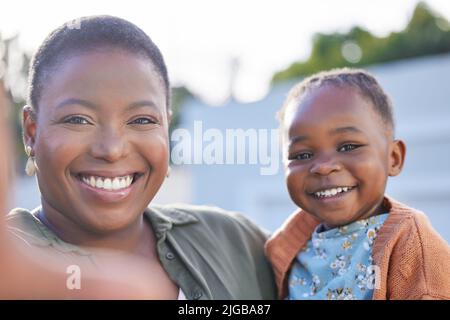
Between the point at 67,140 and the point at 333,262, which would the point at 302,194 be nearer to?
the point at 333,262

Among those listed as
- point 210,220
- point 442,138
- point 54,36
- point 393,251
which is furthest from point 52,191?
point 442,138

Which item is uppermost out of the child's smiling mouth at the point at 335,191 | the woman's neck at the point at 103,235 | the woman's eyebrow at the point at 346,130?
the woman's eyebrow at the point at 346,130

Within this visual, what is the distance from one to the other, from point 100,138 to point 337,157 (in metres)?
0.71

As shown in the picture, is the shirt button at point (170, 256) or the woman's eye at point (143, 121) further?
the shirt button at point (170, 256)

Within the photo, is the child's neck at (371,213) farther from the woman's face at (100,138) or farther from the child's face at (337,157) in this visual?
the woman's face at (100,138)

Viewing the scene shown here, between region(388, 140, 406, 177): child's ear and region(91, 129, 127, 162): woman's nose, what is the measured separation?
2.94ft

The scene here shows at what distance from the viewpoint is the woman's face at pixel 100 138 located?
4.78 feet

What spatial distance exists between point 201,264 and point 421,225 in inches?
24.5

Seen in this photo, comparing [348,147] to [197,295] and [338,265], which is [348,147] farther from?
[197,295]

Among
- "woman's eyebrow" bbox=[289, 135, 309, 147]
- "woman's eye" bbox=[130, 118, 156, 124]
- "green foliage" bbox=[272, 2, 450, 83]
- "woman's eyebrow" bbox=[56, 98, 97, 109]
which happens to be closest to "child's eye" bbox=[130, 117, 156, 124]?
"woman's eye" bbox=[130, 118, 156, 124]
